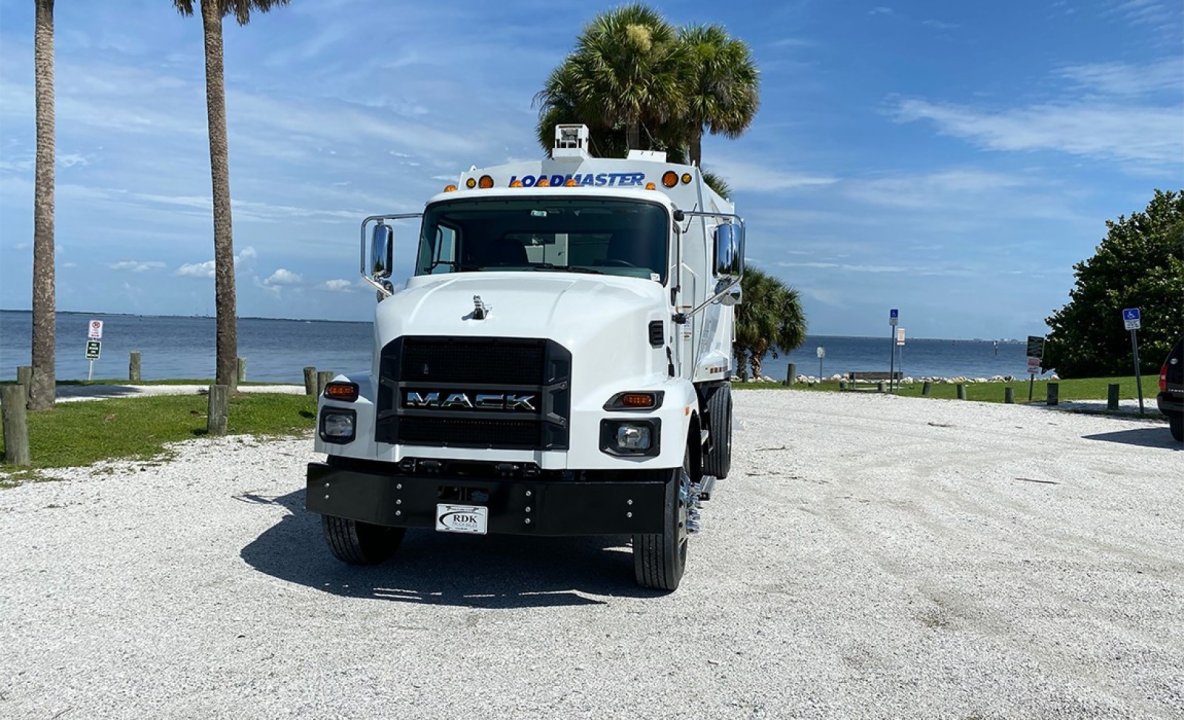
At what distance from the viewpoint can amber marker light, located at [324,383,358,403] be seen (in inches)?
220

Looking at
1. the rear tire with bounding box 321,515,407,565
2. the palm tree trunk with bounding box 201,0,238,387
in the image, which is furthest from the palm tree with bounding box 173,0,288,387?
the rear tire with bounding box 321,515,407,565

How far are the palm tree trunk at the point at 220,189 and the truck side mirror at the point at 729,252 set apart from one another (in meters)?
12.6

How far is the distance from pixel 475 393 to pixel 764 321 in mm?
30314

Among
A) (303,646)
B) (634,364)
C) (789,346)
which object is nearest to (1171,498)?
(634,364)

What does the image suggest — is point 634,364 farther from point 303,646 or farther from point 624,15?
point 624,15

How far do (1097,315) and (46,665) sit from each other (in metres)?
42.6

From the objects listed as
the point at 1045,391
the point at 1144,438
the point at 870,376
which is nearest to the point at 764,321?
the point at 870,376

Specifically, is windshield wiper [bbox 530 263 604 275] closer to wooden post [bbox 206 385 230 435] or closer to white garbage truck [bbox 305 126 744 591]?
white garbage truck [bbox 305 126 744 591]

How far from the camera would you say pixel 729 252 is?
6.72 m

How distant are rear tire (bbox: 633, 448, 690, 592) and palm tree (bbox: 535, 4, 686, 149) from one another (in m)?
18.3

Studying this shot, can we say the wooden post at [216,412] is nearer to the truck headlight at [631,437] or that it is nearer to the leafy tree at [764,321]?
the truck headlight at [631,437]

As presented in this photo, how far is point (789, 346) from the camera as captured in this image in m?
36.3

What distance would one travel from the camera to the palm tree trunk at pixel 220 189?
1678cm

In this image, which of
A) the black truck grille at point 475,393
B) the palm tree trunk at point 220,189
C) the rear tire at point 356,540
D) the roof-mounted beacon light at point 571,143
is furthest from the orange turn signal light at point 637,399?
the palm tree trunk at point 220,189
